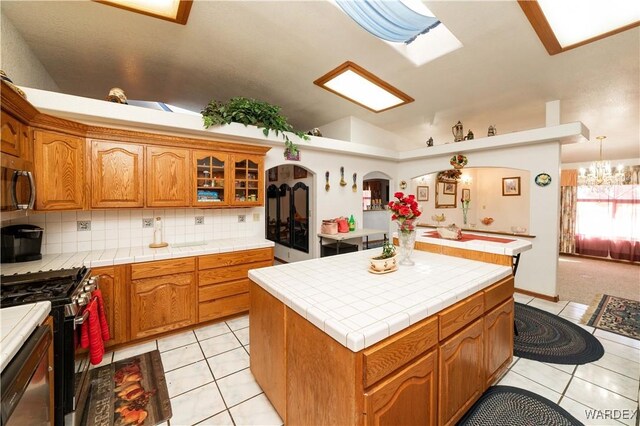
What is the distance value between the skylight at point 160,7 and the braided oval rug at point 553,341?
14.1ft

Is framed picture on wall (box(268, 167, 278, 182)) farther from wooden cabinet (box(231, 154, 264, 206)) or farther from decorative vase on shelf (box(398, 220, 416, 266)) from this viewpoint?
decorative vase on shelf (box(398, 220, 416, 266))

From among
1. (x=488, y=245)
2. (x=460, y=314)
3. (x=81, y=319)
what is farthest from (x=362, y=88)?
(x=81, y=319)

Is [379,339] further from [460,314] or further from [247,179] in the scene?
[247,179]

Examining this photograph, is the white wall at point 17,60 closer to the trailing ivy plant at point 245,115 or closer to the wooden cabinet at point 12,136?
the wooden cabinet at point 12,136

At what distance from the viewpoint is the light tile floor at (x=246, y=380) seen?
1708mm

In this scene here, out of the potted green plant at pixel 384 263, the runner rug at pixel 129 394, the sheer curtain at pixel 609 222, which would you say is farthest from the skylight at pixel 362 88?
the sheer curtain at pixel 609 222

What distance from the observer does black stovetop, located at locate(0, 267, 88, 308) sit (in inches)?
56.7

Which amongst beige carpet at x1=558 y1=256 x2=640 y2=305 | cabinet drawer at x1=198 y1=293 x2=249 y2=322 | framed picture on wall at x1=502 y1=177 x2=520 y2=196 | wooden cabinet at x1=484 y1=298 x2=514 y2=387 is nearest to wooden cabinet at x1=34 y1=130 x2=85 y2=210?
cabinet drawer at x1=198 y1=293 x2=249 y2=322

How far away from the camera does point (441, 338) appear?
1349 millimetres

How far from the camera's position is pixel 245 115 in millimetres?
3213

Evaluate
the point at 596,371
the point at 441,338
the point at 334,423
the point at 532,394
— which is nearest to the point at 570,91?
the point at 596,371

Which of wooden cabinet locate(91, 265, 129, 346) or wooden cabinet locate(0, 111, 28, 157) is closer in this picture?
wooden cabinet locate(0, 111, 28, 157)

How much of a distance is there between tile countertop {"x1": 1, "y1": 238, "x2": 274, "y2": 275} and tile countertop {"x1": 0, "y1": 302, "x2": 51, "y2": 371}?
1040mm

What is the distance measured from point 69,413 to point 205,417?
2.56 ft
